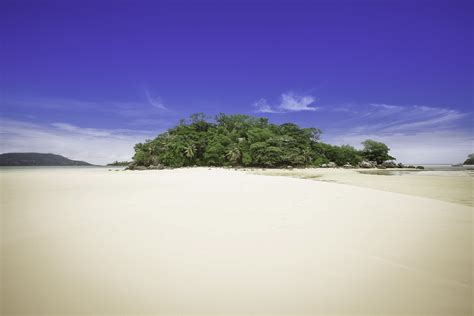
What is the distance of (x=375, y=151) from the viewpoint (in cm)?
5106

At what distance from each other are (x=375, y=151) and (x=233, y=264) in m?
59.1

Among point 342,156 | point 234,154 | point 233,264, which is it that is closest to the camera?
point 233,264

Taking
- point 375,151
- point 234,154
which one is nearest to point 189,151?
point 234,154

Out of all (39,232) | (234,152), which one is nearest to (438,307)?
(39,232)

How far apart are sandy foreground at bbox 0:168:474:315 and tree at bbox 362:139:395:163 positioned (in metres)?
55.7

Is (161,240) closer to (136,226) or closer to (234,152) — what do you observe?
(136,226)

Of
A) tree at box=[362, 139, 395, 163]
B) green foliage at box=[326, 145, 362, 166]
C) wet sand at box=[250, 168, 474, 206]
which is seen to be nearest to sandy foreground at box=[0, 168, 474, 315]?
wet sand at box=[250, 168, 474, 206]

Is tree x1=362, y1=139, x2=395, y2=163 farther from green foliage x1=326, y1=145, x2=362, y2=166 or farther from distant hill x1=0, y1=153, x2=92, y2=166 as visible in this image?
distant hill x1=0, y1=153, x2=92, y2=166

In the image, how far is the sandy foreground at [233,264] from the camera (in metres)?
1.40

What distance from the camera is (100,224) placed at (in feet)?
9.66

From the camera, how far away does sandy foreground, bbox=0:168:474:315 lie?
1403 mm

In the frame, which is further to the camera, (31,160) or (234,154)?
(31,160)

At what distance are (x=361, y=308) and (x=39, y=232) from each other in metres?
3.39

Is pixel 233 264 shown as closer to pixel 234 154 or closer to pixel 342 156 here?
pixel 234 154
